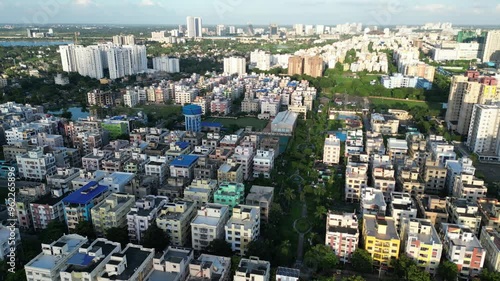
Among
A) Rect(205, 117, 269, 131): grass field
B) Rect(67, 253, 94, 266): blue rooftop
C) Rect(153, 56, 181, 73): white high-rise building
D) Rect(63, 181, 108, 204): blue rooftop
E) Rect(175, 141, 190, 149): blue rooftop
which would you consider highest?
Rect(153, 56, 181, 73): white high-rise building

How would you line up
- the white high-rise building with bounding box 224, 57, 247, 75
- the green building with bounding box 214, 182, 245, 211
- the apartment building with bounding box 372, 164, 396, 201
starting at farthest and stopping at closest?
the white high-rise building with bounding box 224, 57, 247, 75
the apartment building with bounding box 372, 164, 396, 201
the green building with bounding box 214, 182, 245, 211

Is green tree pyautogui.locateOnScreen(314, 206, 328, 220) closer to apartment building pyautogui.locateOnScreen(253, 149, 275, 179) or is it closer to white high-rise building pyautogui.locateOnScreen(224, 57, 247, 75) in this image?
apartment building pyautogui.locateOnScreen(253, 149, 275, 179)

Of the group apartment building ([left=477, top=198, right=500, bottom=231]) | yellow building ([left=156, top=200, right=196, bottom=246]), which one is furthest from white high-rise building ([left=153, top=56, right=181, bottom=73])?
apartment building ([left=477, top=198, right=500, bottom=231])

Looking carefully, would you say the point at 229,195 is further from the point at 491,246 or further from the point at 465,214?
the point at 491,246

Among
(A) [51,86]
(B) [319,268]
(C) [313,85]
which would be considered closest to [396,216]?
(B) [319,268]

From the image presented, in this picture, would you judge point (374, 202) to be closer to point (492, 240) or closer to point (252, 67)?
point (492, 240)
